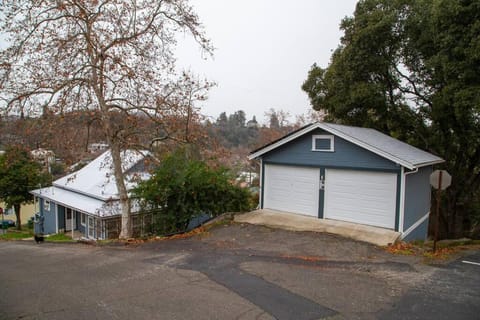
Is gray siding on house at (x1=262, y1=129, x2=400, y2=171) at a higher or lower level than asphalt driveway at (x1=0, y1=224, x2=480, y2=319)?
higher

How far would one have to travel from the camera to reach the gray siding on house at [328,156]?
426 inches

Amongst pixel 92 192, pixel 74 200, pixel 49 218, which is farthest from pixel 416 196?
pixel 49 218

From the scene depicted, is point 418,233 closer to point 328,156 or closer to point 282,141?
point 328,156

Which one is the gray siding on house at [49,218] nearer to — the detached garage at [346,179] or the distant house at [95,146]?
the distant house at [95,146]

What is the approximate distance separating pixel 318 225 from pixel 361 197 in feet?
5.65

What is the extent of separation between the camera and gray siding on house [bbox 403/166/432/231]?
425 inches

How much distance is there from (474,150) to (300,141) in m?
9.72

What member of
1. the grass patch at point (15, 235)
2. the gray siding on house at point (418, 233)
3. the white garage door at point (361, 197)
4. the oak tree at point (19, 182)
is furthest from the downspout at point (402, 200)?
the oak tree at point (19, 182)

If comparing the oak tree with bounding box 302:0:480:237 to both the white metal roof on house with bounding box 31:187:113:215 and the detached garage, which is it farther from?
the white metal roof on house with bounding box 31:187:113:215

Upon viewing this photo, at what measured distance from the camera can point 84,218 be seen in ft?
68.7

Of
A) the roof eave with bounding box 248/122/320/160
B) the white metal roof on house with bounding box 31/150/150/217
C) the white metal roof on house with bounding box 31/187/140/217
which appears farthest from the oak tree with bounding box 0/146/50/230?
the roof eave with bounding box 248/122/320/160

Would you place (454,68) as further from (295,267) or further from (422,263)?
(295,267)

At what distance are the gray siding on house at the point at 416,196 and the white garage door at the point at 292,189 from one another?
290 centimetres

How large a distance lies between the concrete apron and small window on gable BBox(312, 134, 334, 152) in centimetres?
250
